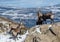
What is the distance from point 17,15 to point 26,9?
489 millimetres

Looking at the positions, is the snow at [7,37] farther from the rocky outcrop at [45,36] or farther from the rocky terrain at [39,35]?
the rocky outcrop at [45,36]

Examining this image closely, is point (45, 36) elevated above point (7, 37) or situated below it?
above

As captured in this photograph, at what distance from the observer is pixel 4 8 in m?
7.86

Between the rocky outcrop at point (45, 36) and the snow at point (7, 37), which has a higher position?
the rocky outcrop at point (45, 36)

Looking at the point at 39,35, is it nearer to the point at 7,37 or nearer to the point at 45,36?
the point at 45,36

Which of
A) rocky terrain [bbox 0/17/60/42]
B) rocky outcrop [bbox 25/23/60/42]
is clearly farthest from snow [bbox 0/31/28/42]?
rocky outcrop [bbox 25/23/60/42]

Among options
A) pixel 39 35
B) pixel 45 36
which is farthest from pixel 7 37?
pixel 45 36

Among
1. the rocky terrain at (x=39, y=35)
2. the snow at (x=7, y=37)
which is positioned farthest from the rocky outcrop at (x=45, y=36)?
the snow at (x=7, y=37)

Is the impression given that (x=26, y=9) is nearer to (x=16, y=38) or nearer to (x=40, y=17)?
(x=40, y=17)

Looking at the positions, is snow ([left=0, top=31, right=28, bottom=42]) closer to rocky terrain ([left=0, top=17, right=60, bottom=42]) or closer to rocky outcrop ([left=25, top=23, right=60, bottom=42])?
rocky terrain ([left=0, top=17, right=60, bottom=42])

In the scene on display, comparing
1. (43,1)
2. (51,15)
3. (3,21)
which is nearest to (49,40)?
(51,15)

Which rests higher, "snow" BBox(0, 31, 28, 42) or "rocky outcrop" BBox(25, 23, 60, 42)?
"rocky outcrop" BBox(25, 23, 60, 42)

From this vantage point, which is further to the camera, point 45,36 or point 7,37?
point 7,37

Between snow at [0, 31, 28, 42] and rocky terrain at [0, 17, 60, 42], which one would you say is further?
snow at [0, 31, 28, 42]
